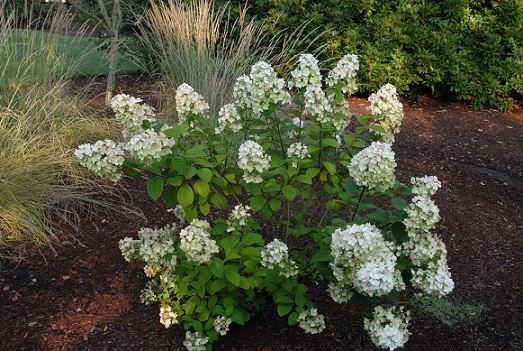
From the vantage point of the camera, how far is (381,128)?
2582 mm

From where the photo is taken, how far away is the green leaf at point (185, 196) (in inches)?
93.3

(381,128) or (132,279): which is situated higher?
(381,128)

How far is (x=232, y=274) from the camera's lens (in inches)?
94.0

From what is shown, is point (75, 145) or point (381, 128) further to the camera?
point (75, 145)

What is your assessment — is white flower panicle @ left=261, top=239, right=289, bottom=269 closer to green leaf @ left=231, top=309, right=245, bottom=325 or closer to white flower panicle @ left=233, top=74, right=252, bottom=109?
green leaf @ left=231, top=309, right=245, bottom=325

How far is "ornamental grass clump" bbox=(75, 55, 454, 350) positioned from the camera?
7.19ft

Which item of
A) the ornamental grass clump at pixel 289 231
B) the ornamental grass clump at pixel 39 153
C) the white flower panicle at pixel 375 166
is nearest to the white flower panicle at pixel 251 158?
the ornamental grass clump at pixel 289 231

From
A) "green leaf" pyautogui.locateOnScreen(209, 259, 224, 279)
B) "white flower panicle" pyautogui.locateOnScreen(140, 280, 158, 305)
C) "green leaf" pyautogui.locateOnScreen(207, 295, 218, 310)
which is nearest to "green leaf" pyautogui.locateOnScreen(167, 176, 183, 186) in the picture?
"green leaf" pyautogui.locateOnScreen(209, 259, 224, 279)

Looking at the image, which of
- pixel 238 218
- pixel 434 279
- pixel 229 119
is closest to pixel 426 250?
pixel 434 279

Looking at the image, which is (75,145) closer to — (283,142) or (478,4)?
(283,142)

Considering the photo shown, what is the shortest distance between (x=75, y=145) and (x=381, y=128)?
8.71ft

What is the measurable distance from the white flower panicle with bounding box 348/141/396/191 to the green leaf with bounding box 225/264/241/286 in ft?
1.96

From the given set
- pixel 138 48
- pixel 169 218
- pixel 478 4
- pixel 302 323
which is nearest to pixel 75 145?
pixel 169 218

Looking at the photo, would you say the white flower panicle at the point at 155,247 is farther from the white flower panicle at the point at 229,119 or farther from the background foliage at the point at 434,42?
the background foliage at the point at 434,42
